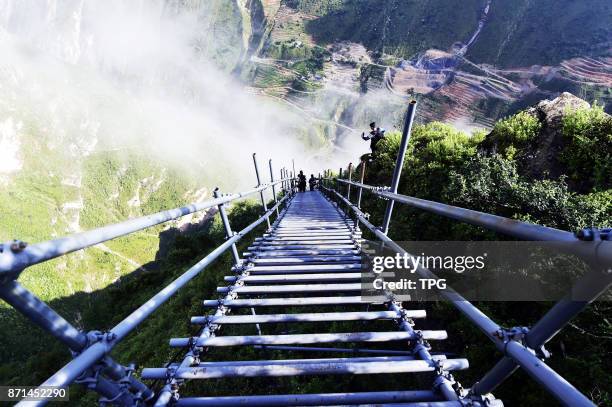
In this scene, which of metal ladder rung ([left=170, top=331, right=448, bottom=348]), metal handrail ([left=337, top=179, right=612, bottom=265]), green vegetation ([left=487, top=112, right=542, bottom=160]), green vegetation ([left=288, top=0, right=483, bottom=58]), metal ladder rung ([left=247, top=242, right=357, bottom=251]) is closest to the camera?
metal handrail ([left=337, top=179, right=612, bottom=265])

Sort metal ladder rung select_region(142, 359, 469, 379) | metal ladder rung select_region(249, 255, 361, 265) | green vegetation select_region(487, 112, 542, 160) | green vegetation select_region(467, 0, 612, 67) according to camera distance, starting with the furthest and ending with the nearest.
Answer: green vegetation select_region(467, 0, 612, 67) < green vegetation select_region(487, 112, 542, 160) < metal ladder rung select_region(249, 255, 361, 265) < metal ladder rung select_region(142, 359, 469, 379)

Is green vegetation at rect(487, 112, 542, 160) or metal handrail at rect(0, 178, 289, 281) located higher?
green vegetation at rect(487, 112, 542, 160)

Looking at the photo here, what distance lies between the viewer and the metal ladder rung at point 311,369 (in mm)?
1871

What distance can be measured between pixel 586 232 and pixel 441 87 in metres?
96.1

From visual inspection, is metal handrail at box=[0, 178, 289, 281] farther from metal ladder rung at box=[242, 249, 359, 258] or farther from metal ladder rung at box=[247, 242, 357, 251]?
metal ladder rung at box=[247, 242, 357, 251]

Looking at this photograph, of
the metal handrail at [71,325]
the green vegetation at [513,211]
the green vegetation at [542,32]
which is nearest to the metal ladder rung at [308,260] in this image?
the green vegetation at [513,211]

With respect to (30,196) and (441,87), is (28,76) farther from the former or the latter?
(441,87)

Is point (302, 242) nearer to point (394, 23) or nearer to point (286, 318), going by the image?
point (286, 318)

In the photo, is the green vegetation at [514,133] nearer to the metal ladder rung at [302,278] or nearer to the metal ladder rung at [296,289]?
the metal ladder rung at [302,278]

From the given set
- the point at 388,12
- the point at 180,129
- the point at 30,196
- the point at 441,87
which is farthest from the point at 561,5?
the point at 30,196

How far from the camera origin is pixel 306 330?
5.50 metres

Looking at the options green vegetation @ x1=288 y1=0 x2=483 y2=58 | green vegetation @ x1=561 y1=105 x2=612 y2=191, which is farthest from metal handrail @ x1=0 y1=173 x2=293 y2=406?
green vegetation @ x1=288 y1=0 x2=483 y2=58

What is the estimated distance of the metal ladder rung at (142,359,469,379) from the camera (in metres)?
1.87

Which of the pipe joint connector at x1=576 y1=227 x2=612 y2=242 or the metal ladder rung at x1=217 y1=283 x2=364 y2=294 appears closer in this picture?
the pipe joint connector at x1=576 y1=227 x2=612 y2=242
